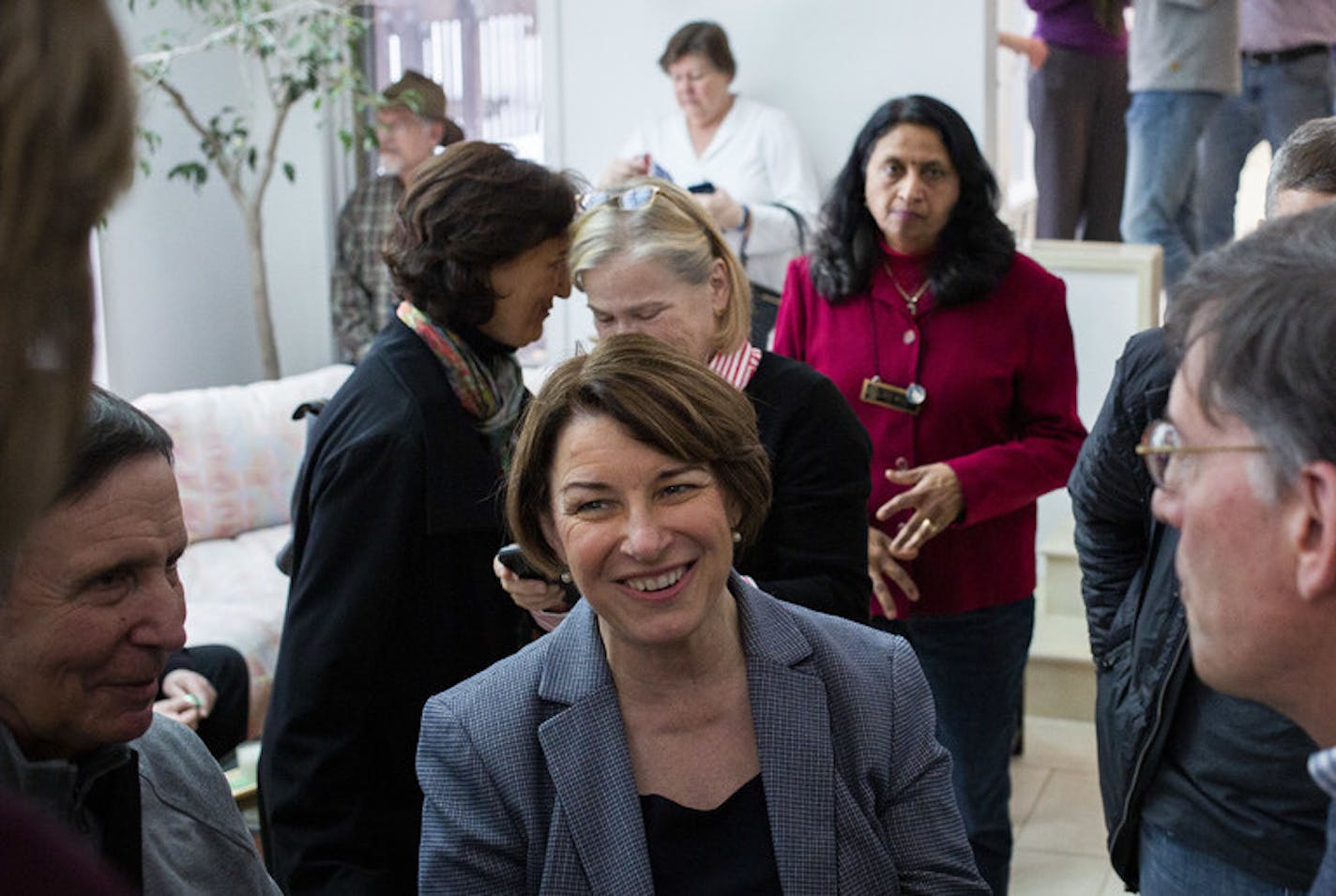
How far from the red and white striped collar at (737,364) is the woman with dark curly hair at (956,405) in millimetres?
696

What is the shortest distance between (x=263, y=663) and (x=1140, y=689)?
366 cm

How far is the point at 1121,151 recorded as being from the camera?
654 centimetres

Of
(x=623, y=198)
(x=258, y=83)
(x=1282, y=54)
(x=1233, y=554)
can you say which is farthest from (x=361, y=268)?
(x=1233, y=554)

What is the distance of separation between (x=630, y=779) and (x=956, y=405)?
1.66 m

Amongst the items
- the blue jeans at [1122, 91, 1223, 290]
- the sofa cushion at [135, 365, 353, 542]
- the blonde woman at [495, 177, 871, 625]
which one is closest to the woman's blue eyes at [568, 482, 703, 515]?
the blonde woman at [495, 177, 871, 625]

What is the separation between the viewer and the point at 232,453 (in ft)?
20.2

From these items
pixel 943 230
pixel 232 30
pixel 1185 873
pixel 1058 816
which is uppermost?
pixel 232 30

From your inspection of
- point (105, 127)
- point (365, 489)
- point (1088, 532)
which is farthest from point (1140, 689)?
point (105, 127)

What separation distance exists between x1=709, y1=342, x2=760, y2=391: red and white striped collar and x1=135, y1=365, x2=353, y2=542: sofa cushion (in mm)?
3557

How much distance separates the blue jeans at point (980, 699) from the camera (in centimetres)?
337

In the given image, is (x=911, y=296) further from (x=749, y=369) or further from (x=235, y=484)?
(x=235, y=484)

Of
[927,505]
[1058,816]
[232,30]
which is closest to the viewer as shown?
[927,505]

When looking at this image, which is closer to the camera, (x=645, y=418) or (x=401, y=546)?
(x=645, y=418)

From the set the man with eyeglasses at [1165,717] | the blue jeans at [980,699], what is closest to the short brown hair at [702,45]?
the blue jeans at [980,699]
